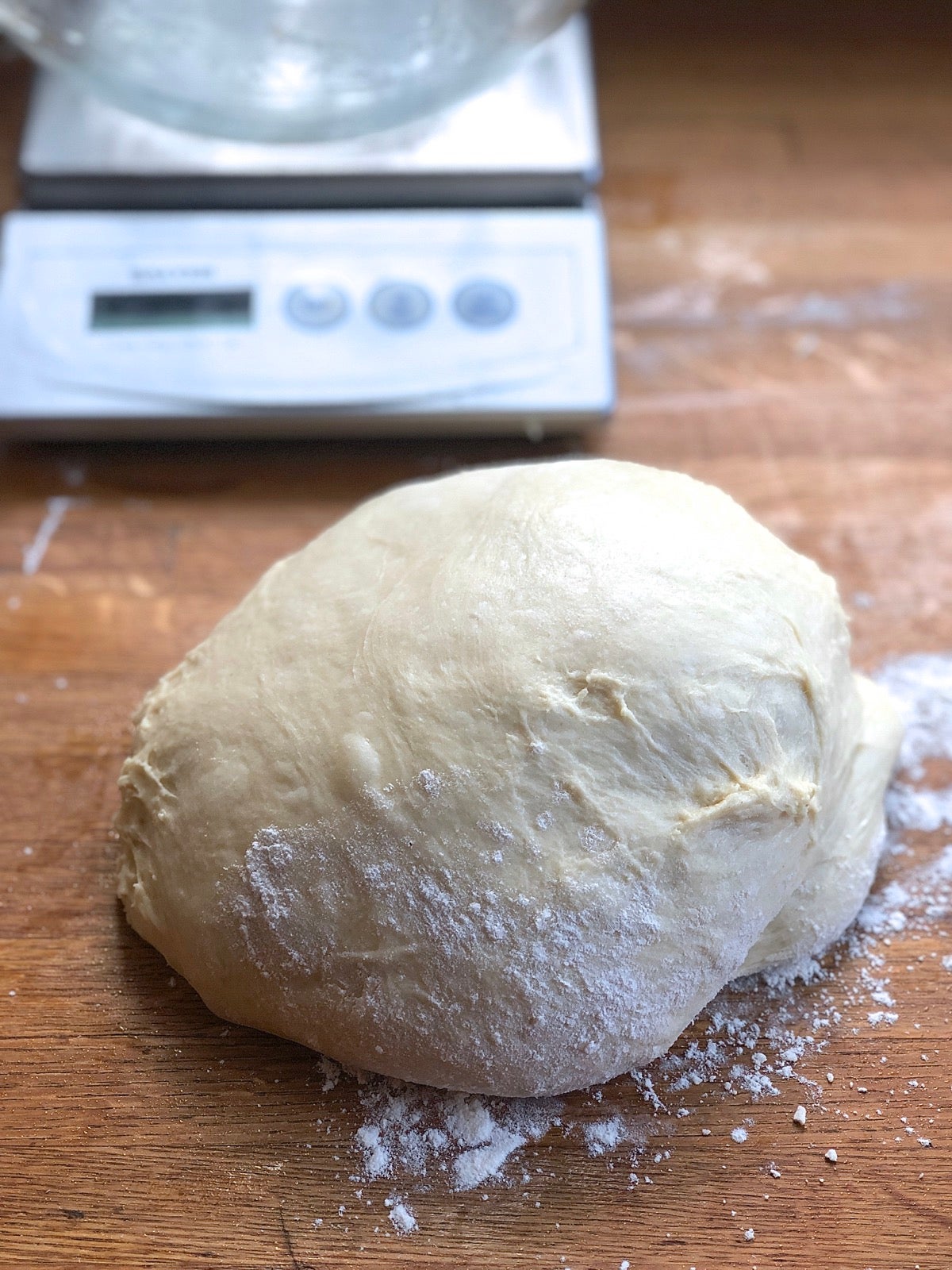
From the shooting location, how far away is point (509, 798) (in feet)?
2.47

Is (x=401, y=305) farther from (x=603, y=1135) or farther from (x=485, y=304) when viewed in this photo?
(x=603, y=1135)

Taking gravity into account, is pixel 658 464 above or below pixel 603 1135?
above

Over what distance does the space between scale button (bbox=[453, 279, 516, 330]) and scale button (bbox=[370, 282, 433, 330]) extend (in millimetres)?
37

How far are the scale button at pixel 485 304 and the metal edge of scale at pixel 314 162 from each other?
144 millimetres

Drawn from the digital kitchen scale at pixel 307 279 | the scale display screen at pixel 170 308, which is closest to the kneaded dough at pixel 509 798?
the digital kitchen scale at pixel 307 279

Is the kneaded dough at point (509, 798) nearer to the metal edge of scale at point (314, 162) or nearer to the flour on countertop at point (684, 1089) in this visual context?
the flour on countertop at point (684, 1089)

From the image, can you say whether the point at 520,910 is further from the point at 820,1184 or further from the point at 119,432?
the point at 119,432

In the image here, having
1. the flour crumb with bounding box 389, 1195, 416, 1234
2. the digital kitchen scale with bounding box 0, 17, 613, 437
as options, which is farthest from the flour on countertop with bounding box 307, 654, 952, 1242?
the digital kitchen scale with bounding box 0, 17, 613, 437

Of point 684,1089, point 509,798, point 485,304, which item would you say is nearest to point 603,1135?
point 684,1089

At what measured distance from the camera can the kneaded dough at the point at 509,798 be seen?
754mm

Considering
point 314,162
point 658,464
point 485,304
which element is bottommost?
point 658,464

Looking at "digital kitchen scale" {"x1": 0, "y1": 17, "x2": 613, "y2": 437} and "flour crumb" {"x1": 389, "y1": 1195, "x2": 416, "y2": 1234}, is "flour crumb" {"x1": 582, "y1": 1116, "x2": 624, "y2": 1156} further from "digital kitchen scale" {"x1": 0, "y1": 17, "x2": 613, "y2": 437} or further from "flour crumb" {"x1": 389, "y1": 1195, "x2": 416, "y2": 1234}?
"digital kitchen scale" {"x1": 0, "y1": 17, "x2": 613, "y2": 437}

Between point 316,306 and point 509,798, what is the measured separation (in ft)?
2.21

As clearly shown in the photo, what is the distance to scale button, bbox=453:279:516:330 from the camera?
119cm
